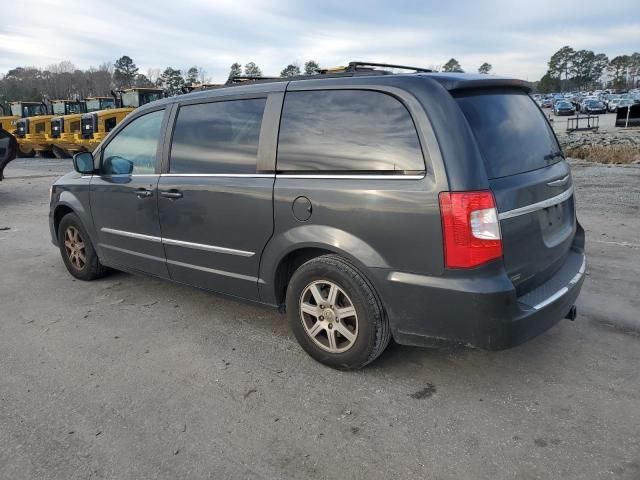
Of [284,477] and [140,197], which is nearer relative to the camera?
[284,477]

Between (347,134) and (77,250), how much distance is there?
348 cm

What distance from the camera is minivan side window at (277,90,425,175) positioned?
2.87 m

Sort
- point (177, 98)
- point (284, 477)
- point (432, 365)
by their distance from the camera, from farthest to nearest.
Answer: point (177, 98) → point (432, 365) → point (284, 477)

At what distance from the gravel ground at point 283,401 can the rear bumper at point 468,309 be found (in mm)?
395

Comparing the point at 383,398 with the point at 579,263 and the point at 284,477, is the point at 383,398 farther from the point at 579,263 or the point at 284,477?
the point at 579,263

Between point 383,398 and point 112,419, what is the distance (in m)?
1.50

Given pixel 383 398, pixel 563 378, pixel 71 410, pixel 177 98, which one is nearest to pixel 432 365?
pixel 383 398

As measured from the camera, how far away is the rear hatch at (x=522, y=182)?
111 inches

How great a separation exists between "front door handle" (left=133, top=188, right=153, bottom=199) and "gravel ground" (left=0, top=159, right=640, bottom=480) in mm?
977

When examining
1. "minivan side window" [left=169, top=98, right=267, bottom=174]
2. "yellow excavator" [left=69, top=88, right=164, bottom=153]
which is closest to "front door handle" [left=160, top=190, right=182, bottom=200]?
"minivan side window" [left=169, top=98, right=267, bottom=174]

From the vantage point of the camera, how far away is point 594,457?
246 cm

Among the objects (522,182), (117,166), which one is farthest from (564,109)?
(522,182)

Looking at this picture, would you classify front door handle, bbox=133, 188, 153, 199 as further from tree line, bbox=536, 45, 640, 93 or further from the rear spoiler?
tree line, bbox=536, 45, 640, 93

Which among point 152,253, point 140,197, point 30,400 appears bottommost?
point 30,400
